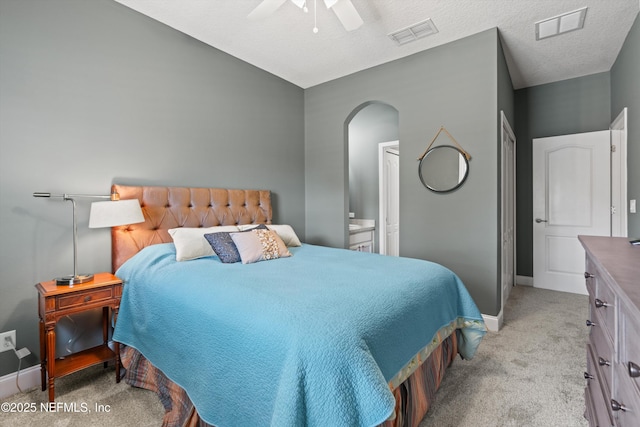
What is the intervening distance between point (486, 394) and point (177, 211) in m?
Result: 2.63

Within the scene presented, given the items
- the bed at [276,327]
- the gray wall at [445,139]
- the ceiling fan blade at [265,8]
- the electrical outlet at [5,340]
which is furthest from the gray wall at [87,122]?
the gray wall at [445,139]

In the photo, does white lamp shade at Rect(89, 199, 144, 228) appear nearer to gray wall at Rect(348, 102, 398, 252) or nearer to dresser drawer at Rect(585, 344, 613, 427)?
dresser drawer at Rect(585, 344, 613, 427)

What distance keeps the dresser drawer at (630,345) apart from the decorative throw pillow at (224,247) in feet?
6.63

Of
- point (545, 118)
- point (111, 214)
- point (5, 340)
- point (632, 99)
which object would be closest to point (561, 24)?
point (632, 99)

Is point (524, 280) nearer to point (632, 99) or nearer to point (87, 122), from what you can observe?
point (632, 99)

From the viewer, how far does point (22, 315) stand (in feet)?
6.52

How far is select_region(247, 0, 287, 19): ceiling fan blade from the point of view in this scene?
2011 millimetres

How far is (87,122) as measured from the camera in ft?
7.34

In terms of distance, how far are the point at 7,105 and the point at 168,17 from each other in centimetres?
137

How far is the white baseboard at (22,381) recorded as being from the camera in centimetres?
190

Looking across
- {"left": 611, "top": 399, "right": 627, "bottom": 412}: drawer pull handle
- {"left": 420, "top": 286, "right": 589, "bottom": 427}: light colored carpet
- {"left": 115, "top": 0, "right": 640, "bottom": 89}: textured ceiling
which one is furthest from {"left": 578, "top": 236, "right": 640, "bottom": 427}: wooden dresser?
{"left": 115, "top": 0, "right": 640, "bottom": 89}: textured ceiling

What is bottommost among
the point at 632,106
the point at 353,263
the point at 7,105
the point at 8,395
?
the point at 8,395

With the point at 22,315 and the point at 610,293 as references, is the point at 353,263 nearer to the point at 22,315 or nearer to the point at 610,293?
the point at 610,293

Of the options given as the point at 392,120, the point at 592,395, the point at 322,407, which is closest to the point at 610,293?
the point at 592,395
